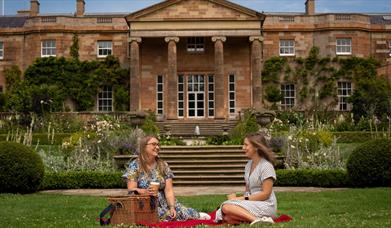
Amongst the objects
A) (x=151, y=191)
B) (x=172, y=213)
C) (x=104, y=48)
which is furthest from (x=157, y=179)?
Result: (x=104, y=48)

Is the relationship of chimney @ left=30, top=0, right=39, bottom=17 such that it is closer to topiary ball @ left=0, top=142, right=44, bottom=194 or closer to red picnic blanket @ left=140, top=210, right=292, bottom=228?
topiary ball @ left=0, top=142, right=44, bottom=194

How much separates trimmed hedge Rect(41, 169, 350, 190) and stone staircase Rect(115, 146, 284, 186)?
145 centimetres

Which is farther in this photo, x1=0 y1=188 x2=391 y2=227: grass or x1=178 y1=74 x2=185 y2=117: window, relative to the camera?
x1=178 y1=74 x2=185 y2=117: window

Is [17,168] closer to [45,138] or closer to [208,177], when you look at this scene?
[208,177]

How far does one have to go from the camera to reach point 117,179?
1653cm

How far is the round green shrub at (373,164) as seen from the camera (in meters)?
15.0

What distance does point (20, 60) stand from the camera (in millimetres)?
38969

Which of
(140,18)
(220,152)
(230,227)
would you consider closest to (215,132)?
(140,18)

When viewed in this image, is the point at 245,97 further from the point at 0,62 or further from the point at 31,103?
the point at 0,62

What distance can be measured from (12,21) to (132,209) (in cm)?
3772

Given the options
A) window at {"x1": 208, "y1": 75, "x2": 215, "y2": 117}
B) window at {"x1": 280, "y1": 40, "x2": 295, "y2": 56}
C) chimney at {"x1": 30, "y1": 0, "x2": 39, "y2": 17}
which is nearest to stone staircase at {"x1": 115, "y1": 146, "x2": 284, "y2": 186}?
window at {"x1": 208, "y1": 75, "x2": 215, "y2": 117}

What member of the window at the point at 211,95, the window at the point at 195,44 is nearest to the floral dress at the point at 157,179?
the window at the point at 211,95

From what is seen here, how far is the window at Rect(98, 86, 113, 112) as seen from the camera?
1487 inches

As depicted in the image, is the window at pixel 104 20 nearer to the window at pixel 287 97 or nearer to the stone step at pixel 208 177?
the window at pixel 287 97
